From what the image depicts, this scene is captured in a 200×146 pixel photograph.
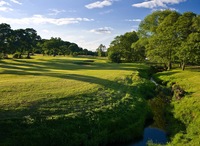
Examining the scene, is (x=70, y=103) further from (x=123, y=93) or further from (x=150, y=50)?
(x=150, y=50)

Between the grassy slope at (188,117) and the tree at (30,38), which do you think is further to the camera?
the tree at (30,38)

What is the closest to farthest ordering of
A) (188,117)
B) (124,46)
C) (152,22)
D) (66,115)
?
1. (66,115)
2. (188,117)
3. (152,22)
4. (124,46)

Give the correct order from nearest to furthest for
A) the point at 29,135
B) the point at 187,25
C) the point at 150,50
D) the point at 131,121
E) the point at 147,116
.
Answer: the point at 29,135, the point at 131,121, the point at 147,116, the point at 187,25, the point at 150,50

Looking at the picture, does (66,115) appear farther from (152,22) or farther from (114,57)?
(114,57)

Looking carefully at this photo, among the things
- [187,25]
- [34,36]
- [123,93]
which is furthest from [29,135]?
[34,36]

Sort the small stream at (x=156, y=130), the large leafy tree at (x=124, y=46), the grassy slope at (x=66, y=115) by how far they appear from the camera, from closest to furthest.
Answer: the grassy slope at (x=66, y=115)
the small stream at (x=156, y=130)
the large leafy tree at (x=124, y=46)

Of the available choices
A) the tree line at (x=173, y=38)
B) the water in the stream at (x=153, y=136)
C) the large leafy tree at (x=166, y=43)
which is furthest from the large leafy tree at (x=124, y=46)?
the water in the stream at (x=153, y=136)

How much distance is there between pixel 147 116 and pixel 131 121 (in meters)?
4.00

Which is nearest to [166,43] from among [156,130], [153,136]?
[156,130]

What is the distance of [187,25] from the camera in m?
72.0

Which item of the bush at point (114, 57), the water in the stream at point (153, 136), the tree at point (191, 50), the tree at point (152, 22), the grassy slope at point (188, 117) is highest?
the tree at point (152, 22)

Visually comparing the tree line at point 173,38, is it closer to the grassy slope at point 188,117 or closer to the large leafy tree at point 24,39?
the grassy slope at point 188,117

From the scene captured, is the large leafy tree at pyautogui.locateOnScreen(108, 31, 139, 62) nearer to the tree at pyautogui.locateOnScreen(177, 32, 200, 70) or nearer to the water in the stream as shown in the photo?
the tree at pyautogui.locateOnScreen(177, 32, 200, 70)

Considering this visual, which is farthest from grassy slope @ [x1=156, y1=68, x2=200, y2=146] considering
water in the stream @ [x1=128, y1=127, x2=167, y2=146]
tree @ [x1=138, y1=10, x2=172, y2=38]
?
tree @ [x1=138, y1=10, x2=172, y2=38]
